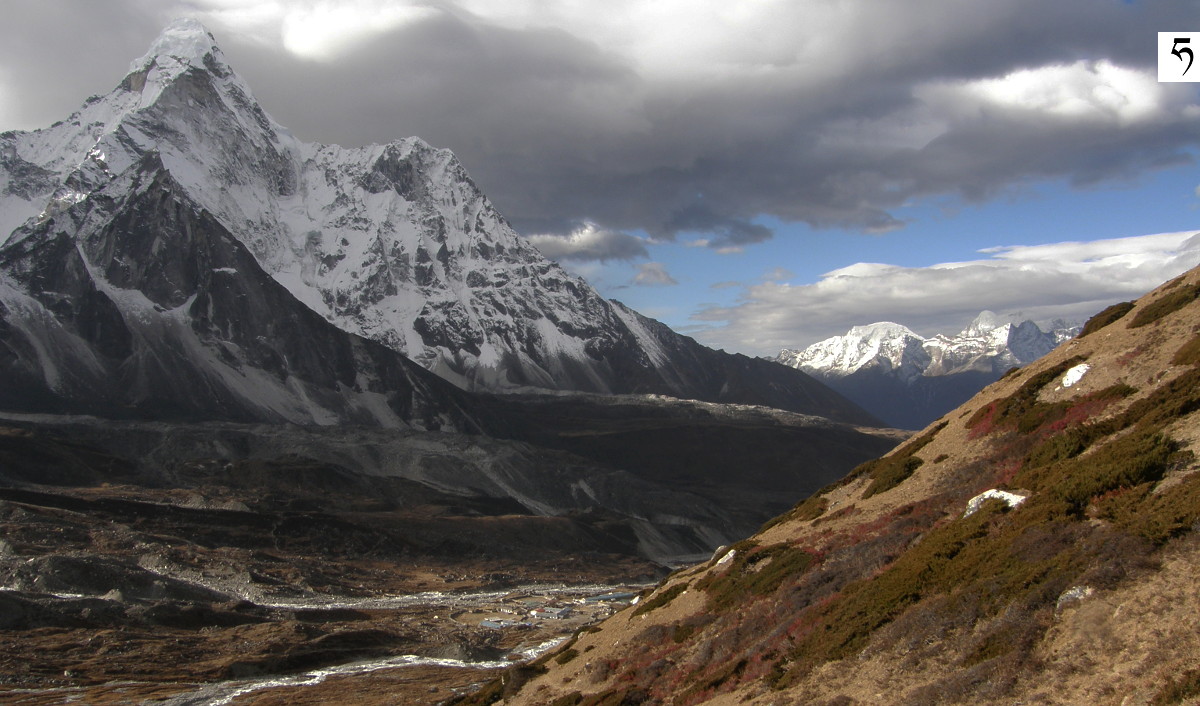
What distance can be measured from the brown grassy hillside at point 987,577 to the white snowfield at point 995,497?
410 millimetres

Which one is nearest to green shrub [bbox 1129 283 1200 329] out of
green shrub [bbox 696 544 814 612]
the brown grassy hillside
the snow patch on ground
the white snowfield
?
the brown grassy hillside

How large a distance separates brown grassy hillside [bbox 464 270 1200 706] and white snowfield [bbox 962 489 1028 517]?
1.35ft

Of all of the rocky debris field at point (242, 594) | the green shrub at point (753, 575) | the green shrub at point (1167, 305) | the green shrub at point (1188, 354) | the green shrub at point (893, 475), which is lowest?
the rocky debris field at point (242, 594)

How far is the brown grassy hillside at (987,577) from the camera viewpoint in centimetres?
2158

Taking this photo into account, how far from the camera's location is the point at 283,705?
74.8 meters

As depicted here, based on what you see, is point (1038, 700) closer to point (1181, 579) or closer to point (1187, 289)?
point (1181, 579)

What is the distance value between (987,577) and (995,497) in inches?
A: 261

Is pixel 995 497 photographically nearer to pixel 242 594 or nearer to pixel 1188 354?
pixel 1188 354

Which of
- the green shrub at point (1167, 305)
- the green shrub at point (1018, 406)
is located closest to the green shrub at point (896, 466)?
the green shrub at point (1018, 406)

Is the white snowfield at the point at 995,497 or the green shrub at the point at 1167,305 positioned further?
the green shrub at the point at 1167,305

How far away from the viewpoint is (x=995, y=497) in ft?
106

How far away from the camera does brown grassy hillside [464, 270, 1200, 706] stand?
2158 centimetres

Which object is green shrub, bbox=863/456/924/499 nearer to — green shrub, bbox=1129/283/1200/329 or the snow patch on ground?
the snow patch on ground

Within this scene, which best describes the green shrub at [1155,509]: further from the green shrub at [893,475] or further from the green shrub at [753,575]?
the green shrub at [893,475]
